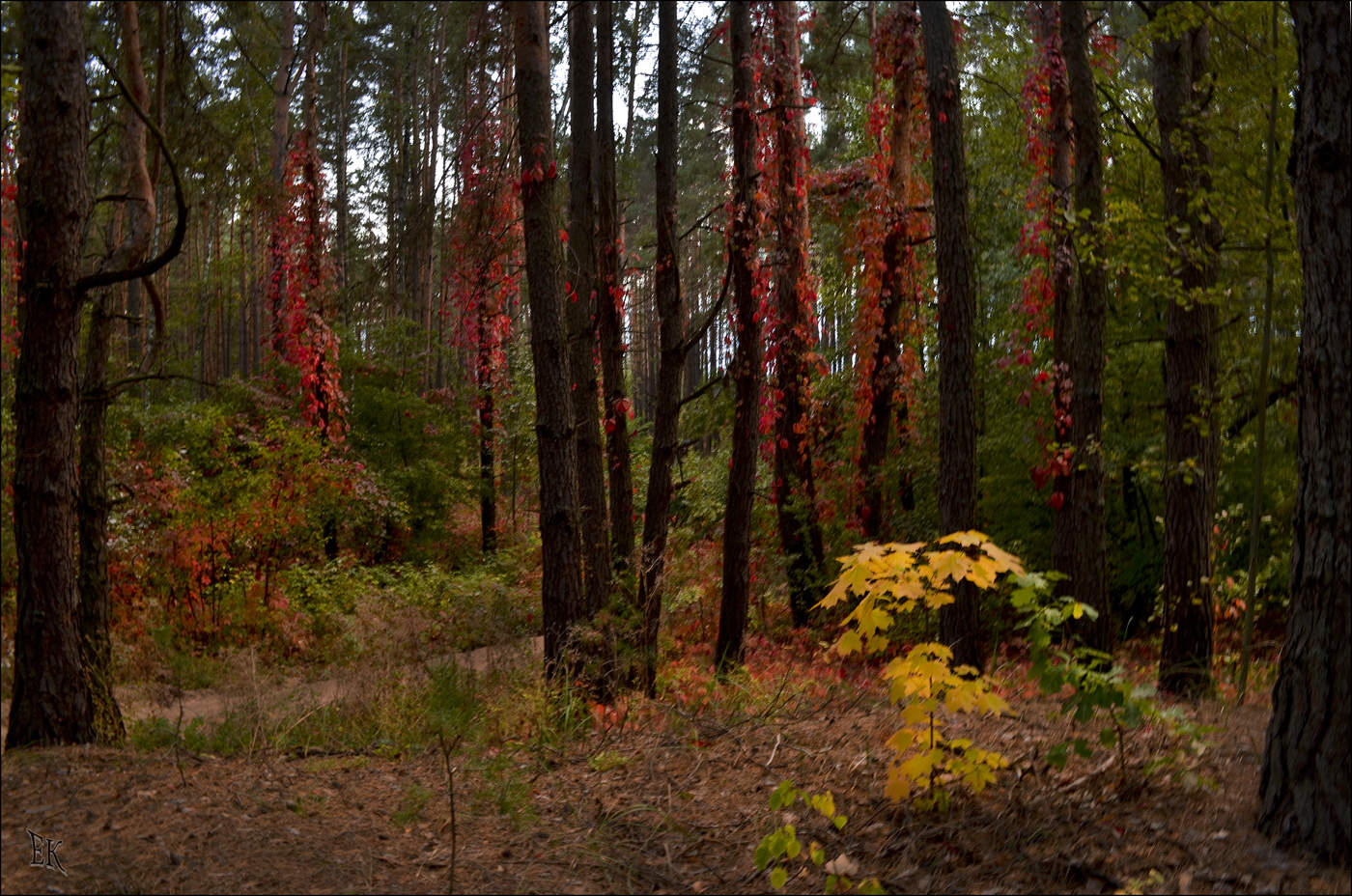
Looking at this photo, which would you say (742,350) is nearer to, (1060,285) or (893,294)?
(1060,285)

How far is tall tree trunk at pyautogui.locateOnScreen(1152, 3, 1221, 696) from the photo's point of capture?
688 centimetres

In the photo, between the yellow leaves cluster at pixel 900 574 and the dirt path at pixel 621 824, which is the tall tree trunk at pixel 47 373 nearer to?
the dirt path at pixel 621 824


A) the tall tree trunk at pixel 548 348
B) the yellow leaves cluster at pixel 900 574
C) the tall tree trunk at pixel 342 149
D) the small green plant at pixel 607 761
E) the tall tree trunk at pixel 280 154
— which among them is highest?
the tall tree trunk at pixel 342 149

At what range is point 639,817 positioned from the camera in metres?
4.51

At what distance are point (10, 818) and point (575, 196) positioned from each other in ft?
22.2

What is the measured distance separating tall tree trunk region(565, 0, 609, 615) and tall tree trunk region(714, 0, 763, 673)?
137 cm

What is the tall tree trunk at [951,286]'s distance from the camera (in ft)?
24.6

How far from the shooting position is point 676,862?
13.4ft

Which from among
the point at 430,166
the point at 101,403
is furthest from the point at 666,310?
the point at 430,166

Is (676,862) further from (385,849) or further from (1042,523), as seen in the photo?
(1042,523)

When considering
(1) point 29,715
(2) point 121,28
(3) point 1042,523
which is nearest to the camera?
(1) point 29,715

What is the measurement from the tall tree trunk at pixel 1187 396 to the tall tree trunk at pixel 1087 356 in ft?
2.09

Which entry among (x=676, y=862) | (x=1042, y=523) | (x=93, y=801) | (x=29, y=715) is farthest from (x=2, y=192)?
(x=1042, y=523)

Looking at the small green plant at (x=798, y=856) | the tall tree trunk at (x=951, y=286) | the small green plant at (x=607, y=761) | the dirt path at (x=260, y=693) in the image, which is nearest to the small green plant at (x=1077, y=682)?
the small green plant at (x=798, y=856)
